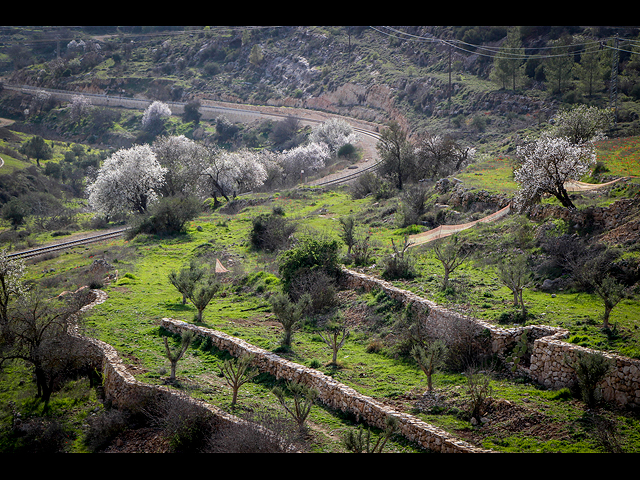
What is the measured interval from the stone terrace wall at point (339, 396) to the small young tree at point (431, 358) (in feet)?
5.45

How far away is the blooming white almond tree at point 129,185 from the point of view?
46688 mm

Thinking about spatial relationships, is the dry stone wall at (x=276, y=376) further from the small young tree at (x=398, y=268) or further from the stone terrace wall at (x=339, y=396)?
the small young tree at (x=398, y=268)

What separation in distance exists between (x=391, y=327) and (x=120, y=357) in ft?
30.1

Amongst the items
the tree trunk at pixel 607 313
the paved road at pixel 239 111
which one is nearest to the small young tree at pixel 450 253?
the tree trunk at pixel 607 313

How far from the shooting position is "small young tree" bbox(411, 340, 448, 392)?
1327 centimetres

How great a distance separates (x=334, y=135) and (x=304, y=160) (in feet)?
33.4

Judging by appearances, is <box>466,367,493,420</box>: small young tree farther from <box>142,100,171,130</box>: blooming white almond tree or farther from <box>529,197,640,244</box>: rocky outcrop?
<box>142,100,171,130</box>: blooming white almond tree

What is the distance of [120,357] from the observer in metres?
Answer: 17.3

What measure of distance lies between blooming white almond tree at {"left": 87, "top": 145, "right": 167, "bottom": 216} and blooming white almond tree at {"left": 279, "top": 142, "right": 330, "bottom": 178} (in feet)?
57.2

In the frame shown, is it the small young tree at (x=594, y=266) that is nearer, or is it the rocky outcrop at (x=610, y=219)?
the small young tree at (x=594, y=266)

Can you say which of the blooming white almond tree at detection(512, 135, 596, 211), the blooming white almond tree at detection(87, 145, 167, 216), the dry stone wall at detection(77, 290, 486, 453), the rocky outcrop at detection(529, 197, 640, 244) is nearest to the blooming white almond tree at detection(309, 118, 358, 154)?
the blooming white almond tree at detection(87, 145, 167, 216)

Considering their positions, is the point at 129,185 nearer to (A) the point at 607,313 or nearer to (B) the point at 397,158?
(B) the point at 397,158
